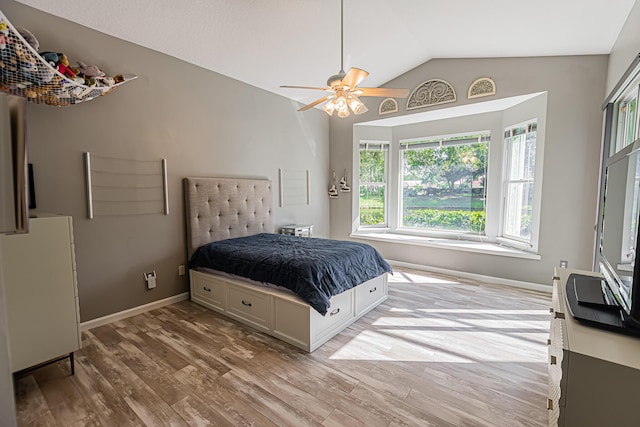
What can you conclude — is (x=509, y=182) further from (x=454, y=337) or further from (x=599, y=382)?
(x=599, y=382)

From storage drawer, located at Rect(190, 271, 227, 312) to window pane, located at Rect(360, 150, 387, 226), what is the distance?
9.95 ft

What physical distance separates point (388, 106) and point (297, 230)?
2454 mm

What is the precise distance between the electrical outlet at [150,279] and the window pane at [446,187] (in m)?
3.95

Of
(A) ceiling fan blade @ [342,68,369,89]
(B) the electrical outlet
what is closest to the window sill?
(A) ceiling fan blade @ [342,68,369,89]

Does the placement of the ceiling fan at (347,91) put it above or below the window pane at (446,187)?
above

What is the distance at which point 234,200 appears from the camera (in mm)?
3680

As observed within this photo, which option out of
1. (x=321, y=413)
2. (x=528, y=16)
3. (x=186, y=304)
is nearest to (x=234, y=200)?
(x=186, y=304)

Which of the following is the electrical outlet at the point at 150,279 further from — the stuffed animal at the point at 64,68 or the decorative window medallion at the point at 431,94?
the decorative window medallion at the point at 431,94

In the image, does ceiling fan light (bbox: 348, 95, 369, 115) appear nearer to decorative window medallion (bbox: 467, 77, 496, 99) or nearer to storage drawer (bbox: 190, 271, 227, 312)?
storage drawer (bbox: 190, 271, 227, 312)

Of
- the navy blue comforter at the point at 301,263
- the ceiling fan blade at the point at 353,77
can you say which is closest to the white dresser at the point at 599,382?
the navy blue comforter at the point at 301,263

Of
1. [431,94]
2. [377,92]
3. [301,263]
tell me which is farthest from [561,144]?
[301,263]

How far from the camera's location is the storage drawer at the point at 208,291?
293 centimetres

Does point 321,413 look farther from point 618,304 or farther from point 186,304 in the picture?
point 186,304

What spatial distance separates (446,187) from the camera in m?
4.71
